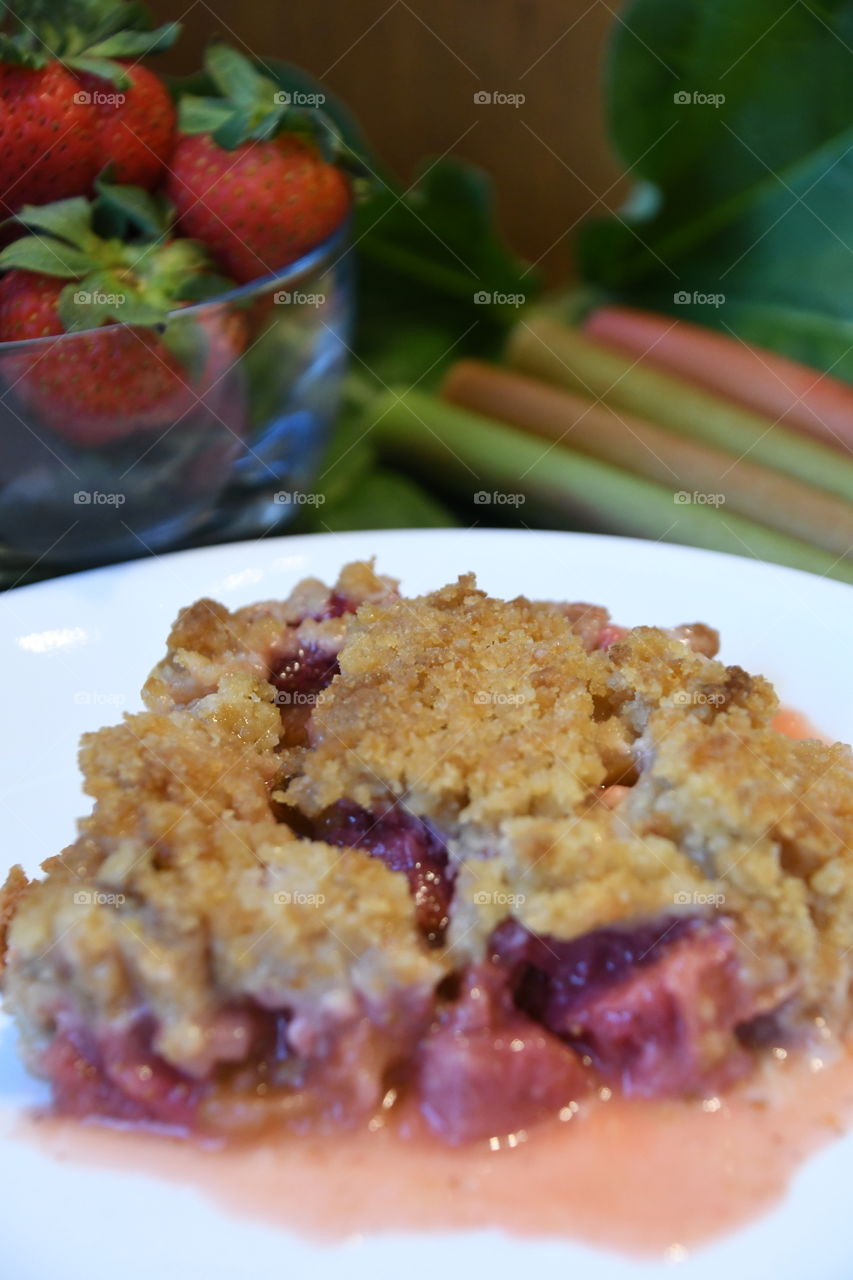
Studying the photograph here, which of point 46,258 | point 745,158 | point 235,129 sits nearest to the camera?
point 46,258

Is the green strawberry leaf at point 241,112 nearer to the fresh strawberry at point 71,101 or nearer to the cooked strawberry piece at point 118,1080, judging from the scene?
the fresh strawberry at point 71,101

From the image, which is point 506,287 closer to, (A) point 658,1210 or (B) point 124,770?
(B) point 124,770

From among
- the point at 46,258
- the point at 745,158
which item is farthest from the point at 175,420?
the point at 745,158

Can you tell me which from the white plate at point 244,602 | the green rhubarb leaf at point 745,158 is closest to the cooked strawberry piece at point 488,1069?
the white plate at point 244,602

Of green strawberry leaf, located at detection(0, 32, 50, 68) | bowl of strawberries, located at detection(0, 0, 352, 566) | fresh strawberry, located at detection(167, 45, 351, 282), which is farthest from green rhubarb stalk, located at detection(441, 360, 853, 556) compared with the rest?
green strawberry leaf, located at detection(0, 32, 50, 68)

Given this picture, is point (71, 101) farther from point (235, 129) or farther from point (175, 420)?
point (175, 420)

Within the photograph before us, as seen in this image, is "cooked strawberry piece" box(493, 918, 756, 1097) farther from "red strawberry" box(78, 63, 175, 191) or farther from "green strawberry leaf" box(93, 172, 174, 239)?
"red strawberry" box(78, 63, 175, 191)

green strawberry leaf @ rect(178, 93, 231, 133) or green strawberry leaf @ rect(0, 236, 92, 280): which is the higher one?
green strawberry leaf @ rect(178, 93, 231, 133)
